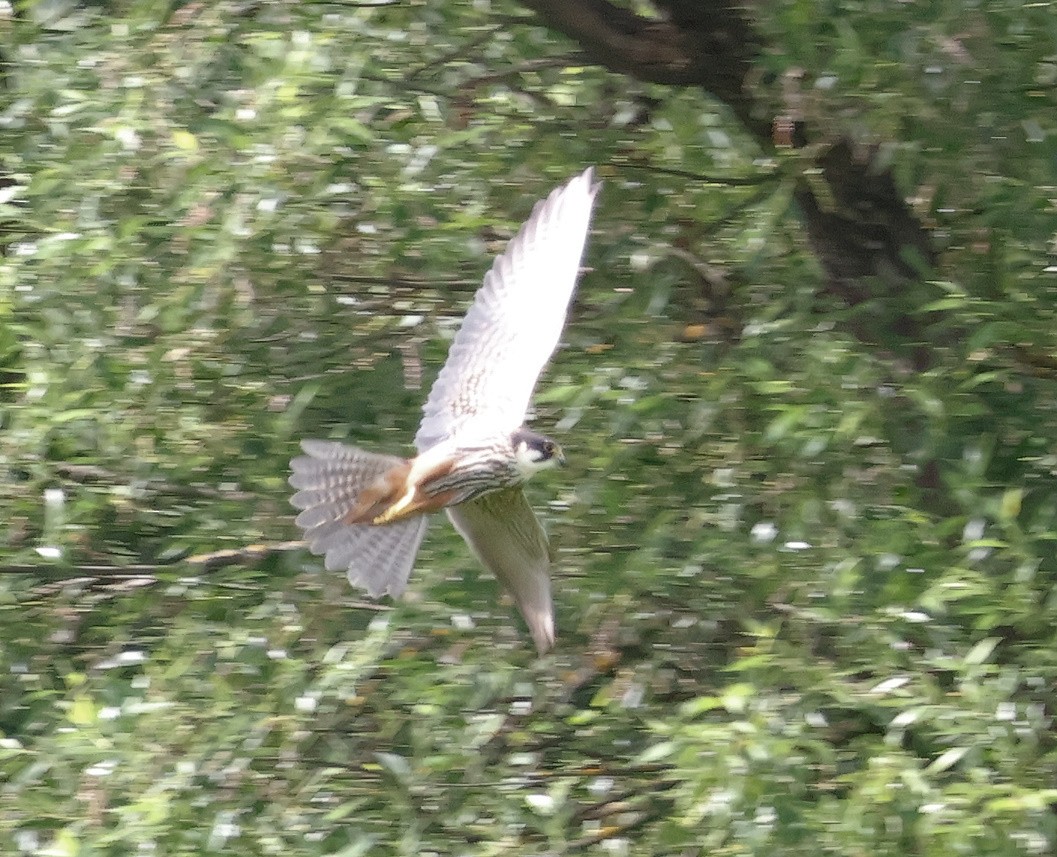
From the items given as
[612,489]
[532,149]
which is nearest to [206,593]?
[612,489]

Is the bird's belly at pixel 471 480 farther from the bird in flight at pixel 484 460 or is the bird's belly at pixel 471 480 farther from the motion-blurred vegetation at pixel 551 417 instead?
the motion-blurred vegetation at pixel 551 417

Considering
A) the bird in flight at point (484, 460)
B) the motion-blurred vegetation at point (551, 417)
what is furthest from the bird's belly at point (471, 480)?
the motion-blurred vegetation at point (551, 417)

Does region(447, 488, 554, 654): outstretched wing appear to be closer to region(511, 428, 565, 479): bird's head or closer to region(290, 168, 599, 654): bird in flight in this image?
region(290, 168, 599, 654): bird in flight

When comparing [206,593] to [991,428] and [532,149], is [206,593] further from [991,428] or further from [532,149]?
[991,428]

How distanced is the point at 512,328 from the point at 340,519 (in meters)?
0.55

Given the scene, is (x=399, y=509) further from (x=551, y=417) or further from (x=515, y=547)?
(x=551, y=417)

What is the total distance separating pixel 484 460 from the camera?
11.8 ft

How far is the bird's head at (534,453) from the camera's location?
11.3ft

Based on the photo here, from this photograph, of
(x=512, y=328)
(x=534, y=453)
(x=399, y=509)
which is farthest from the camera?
(x=512, y=328)

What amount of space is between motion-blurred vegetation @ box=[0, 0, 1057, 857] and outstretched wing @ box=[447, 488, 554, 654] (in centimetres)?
7

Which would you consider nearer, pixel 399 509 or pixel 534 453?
pixel 534 453

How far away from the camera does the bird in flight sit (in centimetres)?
350

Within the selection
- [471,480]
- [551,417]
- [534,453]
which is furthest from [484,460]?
[551,417]

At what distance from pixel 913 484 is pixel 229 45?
1.75 m
